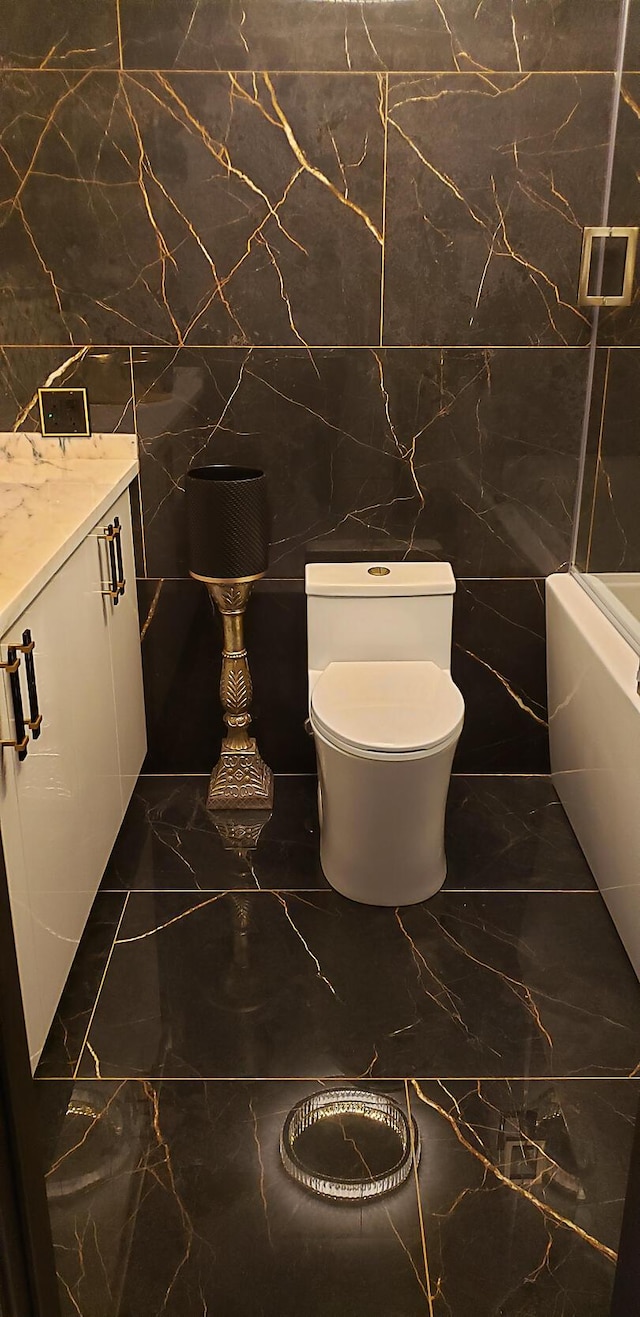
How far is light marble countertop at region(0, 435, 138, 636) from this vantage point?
1.71 m

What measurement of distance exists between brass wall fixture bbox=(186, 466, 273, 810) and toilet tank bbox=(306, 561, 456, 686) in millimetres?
187

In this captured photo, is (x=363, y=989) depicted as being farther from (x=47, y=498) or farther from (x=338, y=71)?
(x=338, y=71)

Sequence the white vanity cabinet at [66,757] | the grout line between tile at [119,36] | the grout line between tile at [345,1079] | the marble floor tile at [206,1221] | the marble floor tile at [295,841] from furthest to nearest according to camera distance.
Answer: the marble floor tile at [295,841], the grout line between tile at [119,36], the grout line between tile at [345,1079], the white vanity cabinet at [66,757], the marble floor tile at [206,1221]

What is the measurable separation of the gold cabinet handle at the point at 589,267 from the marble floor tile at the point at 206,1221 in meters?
1.82

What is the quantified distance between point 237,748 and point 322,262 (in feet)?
4.18

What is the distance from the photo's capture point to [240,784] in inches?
111

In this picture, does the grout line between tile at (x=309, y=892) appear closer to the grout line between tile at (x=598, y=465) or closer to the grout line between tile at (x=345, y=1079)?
the grout line between tile at (x=345, y=1079)

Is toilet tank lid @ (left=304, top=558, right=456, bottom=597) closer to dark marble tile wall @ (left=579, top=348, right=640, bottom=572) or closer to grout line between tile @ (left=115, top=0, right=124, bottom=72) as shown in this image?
dark marble tile wall @ (left=579, top=348, right=640, bottom=572)

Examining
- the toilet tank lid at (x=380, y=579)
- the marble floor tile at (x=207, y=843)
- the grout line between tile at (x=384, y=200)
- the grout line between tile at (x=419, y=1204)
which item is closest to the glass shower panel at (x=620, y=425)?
the toilet tank lid at (x=380, y=579)

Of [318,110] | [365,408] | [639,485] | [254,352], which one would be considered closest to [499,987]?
[639,485]

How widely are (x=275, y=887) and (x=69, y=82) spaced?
1.93 metres

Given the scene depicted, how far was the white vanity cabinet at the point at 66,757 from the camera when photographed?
1.65 m

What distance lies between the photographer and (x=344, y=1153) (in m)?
1.73

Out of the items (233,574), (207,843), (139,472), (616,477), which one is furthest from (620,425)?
(207,843)
